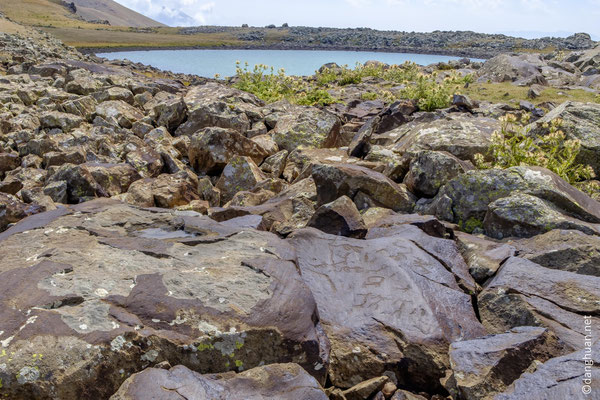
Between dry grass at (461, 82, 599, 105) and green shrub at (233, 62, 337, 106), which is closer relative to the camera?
green shrub at (233, 62, 337, 106)

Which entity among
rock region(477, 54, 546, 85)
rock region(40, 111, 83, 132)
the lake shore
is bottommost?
rock region(40, 111, 83, 132)

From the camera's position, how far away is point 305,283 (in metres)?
4.69

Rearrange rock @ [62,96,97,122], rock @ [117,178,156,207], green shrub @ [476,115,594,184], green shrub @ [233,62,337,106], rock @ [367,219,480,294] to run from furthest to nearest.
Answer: green shrub @ [233,62,337,106] → rock @ [62,96,97,122] → rock @ [117,178,156,207] → green shrub @ [476,115,594,184] → rock @ [367,219,480,294]

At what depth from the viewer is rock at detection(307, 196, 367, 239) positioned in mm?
6379

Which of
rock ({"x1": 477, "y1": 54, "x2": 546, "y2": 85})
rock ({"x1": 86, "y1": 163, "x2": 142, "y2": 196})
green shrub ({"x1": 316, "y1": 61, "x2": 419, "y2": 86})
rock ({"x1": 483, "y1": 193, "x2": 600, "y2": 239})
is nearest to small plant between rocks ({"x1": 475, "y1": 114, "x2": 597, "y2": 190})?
rock ({"x1": 483, "y1": 193, "x2": 600, "y2": 239})

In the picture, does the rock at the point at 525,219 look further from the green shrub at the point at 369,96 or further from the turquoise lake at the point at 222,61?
the turquoise lake at the point at 222,61

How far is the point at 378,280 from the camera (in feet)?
17.0

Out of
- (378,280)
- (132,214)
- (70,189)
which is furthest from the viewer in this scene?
(70,189)

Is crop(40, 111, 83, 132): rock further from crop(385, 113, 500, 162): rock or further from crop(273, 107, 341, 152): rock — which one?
crop(385, 113, 500, 162): rock

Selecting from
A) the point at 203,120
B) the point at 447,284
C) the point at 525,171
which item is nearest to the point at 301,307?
the point at 447,284

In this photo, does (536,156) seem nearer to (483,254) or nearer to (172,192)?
(483,254)

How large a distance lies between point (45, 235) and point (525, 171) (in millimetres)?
7349

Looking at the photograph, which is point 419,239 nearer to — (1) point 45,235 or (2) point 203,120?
(1) point 45,235

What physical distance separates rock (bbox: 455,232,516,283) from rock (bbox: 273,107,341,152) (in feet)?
21.6
